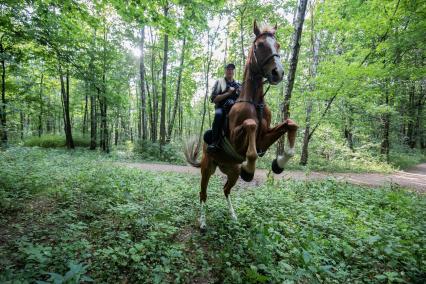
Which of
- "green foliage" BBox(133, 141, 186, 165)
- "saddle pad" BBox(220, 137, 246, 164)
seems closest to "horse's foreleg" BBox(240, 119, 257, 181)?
"saddle pad" BBox(220, 137, 246, 164)

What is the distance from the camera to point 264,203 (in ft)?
21.3

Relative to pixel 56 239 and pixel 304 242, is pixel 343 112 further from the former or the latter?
pixel 56 239

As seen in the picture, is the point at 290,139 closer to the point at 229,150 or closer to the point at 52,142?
the point at 229,150

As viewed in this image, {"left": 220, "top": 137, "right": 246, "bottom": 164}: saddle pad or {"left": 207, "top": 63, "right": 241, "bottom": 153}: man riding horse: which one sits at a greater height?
{"left": 207, "top": 63, "right": 241, "bottom": 153}: man riding horse

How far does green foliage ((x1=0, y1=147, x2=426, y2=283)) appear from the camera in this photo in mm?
3170

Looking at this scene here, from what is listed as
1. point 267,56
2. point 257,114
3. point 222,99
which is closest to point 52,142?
point 222,99

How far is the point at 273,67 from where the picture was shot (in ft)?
11.5

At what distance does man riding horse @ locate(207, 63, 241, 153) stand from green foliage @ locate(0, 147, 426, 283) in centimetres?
195

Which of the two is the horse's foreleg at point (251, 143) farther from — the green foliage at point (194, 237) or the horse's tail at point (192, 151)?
the horse's tail at point (192, 151)

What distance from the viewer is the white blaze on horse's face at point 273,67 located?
342 cm

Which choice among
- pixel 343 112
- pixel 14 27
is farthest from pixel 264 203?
pixel 343 112

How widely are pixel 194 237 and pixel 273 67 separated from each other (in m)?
3.46

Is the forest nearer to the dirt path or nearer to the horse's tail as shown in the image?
the horse's tail

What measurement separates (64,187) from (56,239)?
3362mm
